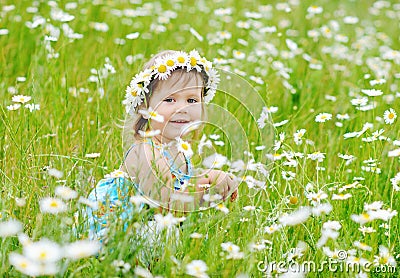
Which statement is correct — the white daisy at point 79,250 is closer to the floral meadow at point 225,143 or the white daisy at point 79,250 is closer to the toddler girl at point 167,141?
the floral meadow at point 225,143

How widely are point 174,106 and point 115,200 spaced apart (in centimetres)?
36

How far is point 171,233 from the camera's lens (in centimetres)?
191

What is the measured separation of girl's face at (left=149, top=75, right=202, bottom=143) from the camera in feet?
7.37

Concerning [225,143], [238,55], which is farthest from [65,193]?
[238,55]

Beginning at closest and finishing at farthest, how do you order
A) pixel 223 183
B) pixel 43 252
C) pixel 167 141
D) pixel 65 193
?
pixel 43 252 → pixel 65 193 → pixel 223 183 → pixel 167 141

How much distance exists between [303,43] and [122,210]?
107 inches

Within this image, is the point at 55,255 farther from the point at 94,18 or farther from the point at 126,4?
the point at 126,4

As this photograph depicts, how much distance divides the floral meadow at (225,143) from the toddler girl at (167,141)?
0.18 ft

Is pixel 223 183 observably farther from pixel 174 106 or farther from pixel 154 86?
pixel 154 86

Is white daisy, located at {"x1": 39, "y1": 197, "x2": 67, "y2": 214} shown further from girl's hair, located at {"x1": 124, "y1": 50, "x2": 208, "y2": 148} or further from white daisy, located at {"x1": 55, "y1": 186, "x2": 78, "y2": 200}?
girl's hair, located at {"x1": 124, "y1": 50, "x2": 208, "y2": 148}

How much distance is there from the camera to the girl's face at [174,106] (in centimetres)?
225

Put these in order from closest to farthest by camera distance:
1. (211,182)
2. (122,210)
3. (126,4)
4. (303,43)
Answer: (122,210) < (211,182) < (303,43) < (126,4)

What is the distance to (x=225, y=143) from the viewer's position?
2836 millimetres

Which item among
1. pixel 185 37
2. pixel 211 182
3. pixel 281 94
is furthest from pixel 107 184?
pixel 185 37
